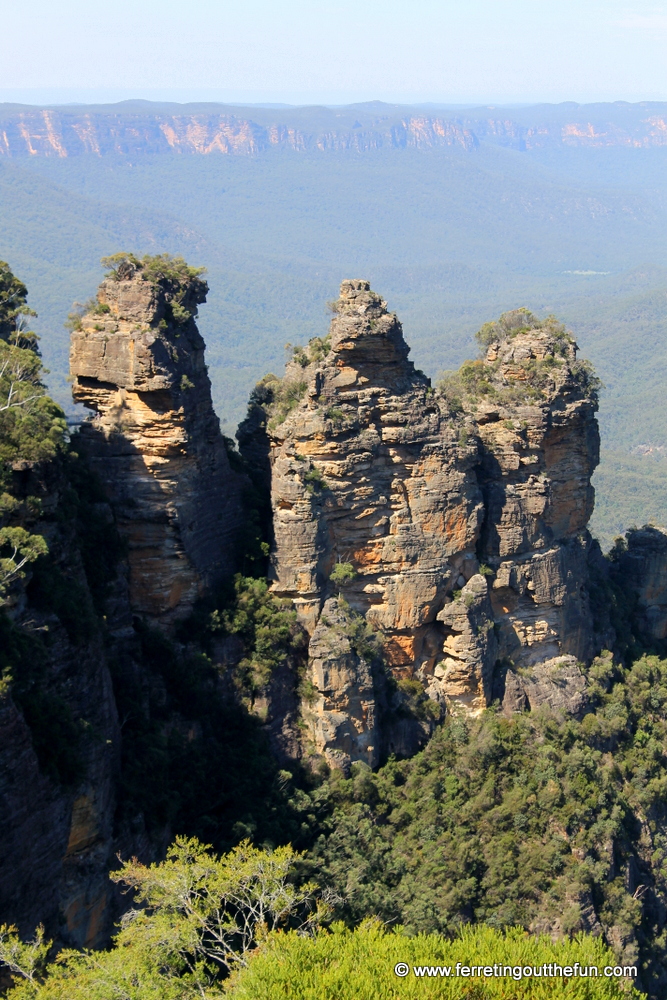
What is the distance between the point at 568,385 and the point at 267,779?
13.6 meters

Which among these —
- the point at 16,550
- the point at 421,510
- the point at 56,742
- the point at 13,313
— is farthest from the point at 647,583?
the point at 16,550

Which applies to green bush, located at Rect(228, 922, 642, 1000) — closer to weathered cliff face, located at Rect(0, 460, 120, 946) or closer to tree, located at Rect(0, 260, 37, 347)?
weathered cliff face, located at Rect(0, 460, 120, 946)

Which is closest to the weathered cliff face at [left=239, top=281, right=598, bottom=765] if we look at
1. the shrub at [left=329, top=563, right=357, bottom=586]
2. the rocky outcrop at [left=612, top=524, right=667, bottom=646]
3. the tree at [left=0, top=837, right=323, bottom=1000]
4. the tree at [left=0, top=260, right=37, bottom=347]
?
the shrub at [left=329, top=563, right=357, bottom=586]

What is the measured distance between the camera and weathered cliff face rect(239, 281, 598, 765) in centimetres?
2867

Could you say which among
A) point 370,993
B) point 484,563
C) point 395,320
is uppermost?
point 395,320

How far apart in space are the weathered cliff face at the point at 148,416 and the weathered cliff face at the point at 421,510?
263cm

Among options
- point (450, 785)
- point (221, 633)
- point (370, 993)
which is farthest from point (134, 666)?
point (370, 993)

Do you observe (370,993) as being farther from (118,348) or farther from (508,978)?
(118,348)

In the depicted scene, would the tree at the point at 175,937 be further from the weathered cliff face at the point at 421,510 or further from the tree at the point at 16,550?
the weathered cliff face at the point at 421,510

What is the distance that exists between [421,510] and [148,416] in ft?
25.7

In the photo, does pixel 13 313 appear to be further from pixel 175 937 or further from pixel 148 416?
pixel 175 937

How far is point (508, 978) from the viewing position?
626 inches

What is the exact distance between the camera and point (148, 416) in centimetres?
2652

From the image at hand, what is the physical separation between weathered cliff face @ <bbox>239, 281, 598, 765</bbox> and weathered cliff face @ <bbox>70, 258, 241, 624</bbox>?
8.62ft
